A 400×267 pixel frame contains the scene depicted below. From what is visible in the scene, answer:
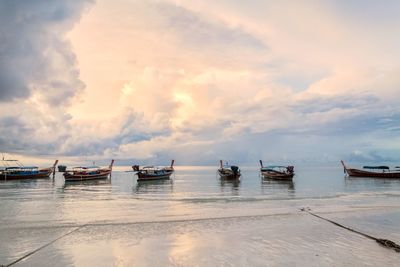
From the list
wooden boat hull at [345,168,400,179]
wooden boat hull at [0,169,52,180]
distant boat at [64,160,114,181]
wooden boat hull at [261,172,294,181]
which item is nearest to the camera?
wooden boat hull at [261,172,294,181]

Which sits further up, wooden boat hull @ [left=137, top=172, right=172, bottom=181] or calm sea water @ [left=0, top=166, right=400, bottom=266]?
wooden boat hull @ [left=137, top=172, right=172, bottom=181]

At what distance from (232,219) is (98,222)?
23.7 feet

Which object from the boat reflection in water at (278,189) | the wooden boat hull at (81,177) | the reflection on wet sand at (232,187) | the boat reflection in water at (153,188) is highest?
the wooden boat hull at (81,177)

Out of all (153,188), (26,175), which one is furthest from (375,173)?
(26,175)

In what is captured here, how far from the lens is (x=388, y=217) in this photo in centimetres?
1780

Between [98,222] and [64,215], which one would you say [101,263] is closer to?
[98,222]

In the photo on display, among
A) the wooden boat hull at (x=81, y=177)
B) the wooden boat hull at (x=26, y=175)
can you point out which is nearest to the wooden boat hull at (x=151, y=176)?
the wooden boat hull at (x=81, y=177)

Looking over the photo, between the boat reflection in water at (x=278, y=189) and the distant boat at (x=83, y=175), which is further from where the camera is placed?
the distant boat at (x=83, y=175)

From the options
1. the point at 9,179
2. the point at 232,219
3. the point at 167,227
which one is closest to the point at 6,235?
the point at 167,227

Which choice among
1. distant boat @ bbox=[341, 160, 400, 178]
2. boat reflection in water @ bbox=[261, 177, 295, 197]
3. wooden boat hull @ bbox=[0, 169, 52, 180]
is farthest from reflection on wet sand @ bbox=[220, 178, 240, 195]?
wooden boat hull @ bbox=[0, 169, 52, 180]

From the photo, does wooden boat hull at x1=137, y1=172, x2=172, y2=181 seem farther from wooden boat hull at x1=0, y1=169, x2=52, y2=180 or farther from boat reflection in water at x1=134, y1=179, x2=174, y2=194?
wooden boat hull at x1=0, y1=169, x2=52, y2=180

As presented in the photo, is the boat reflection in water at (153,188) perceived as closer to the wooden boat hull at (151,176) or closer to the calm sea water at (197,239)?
the wooden boat hull at (151,176)

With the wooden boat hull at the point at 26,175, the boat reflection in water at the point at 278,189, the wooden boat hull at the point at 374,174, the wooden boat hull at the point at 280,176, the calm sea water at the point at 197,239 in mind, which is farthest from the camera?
the wooden boat hull at the point at 374,174

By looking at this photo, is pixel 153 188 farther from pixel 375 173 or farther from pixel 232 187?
pixel 375 173
